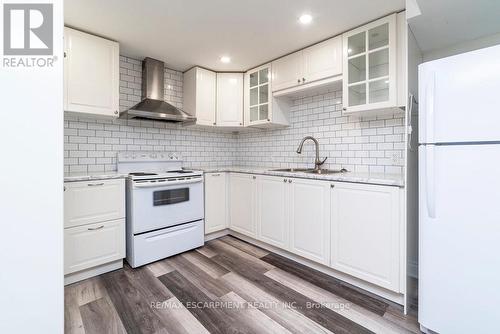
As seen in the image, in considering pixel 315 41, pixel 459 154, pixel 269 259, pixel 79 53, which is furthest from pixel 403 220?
pixel 79 53

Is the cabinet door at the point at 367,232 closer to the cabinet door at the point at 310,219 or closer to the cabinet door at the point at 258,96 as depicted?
the cabinet door at the point at 310,219

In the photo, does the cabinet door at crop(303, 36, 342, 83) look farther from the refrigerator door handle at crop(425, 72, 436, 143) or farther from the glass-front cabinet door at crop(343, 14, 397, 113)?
the refrigerator door handle at crop(425, 72, 436, 143)

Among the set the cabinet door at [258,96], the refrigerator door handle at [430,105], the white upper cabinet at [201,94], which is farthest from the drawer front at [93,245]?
the refrigerator door handle at [430,105]

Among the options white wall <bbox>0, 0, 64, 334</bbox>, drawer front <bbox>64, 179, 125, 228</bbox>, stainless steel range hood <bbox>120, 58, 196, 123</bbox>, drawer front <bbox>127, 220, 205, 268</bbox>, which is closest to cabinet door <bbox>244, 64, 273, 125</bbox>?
stainless steel range hood <bbox>120, 58, 196, 123</bbox>

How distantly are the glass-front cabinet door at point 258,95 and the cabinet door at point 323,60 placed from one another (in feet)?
1.88

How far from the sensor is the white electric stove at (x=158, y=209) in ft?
7.76

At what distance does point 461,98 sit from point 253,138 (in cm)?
264

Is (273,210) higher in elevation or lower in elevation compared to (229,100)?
lower

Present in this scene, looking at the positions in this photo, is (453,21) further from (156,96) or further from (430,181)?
(156,96)

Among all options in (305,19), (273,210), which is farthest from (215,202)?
(305,19)

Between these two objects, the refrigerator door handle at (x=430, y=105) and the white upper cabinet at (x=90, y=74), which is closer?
the refrigerator door handle at (x=430, y=105)

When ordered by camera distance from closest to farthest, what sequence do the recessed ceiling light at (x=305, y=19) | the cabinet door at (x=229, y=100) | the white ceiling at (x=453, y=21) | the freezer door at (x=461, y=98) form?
the freezer door at (x=461, y=98) < the white ceiling at (x=453, y=21) < the recessed ceiling light at (x=305, y=19) < the cabinet door at (x=229, y=100)

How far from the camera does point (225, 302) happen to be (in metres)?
1.81

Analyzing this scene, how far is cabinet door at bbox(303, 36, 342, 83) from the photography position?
7.48 ft
